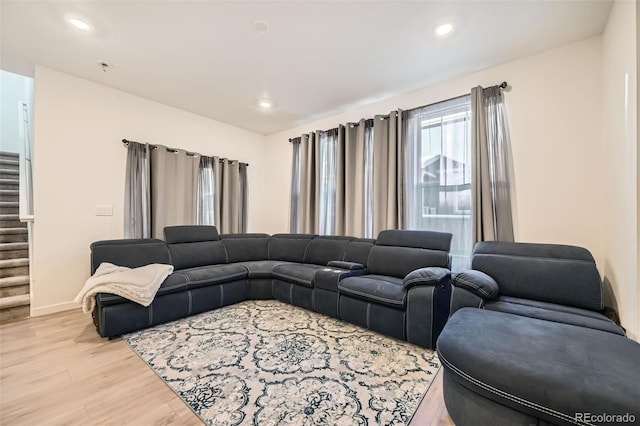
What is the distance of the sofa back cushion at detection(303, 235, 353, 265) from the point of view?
Answer: 11.6ft

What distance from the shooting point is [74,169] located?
122 inches

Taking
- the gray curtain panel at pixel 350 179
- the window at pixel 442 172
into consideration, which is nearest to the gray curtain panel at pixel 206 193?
the gray curtain panel at pixel 350 179

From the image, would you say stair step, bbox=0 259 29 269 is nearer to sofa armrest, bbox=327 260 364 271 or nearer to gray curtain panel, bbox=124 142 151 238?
gray curtain panel, bbox=124 142 151 238

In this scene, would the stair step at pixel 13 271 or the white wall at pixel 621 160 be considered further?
the stair step at pixel 13 271

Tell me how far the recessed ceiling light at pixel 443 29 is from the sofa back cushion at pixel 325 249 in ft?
7.99

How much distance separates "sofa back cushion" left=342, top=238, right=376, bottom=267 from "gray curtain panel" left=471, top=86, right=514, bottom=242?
1194mm

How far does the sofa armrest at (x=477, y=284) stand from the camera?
1987mm

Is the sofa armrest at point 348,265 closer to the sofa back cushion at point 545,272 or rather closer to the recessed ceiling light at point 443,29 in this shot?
the sofa back cushion at point 545,272

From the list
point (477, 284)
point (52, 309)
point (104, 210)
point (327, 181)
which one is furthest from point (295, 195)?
point (52, 309)

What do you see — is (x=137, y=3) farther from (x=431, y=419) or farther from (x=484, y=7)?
(x=431, y=419)

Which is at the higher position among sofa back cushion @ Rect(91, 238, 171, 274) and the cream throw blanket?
sofa back cushion @ Rect(91, 238, 171, 274)

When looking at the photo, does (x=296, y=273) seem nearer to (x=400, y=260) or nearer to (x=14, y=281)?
(x=400, y=260)

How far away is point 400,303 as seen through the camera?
2273 mm

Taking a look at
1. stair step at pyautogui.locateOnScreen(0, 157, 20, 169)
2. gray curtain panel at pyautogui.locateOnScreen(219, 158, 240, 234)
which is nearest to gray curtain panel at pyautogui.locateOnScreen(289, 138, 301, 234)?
gray curtain panel at pyautogui.locateOnScreen(219, 158, 240, 234)
